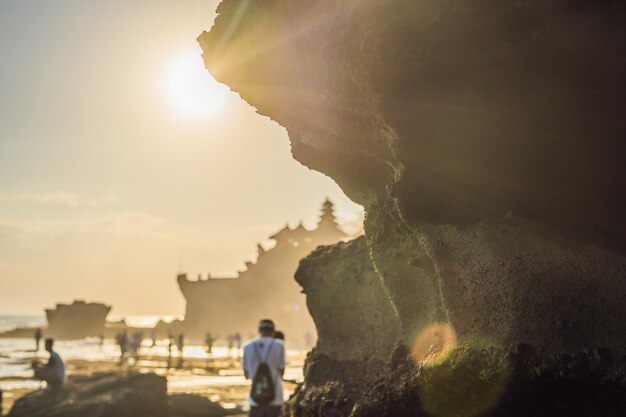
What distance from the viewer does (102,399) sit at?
12133mm

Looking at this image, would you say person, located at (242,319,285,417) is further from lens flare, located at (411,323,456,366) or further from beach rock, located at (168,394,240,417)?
beach rock, located at (168,394,240,417)

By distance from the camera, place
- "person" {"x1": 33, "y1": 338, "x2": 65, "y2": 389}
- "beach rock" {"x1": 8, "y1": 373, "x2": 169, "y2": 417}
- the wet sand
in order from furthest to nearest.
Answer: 1. the wet sand
2. "person" {"x1": 33, "y1": 338, "x2": 65, "y2": 389}
3. "beach rock" {"x1": 8, "y1": 373, "x2": 169, "y2": 417}

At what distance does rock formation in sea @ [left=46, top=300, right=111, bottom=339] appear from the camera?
11650cm

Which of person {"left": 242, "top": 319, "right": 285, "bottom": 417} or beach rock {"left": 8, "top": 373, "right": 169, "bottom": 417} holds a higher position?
person {"left": 242, "top": 319, "right": 285, "bottom": 417}

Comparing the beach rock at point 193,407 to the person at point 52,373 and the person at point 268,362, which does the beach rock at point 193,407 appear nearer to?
the person at point 52,373

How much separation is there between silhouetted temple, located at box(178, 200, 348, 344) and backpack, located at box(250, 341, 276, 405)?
6819cm

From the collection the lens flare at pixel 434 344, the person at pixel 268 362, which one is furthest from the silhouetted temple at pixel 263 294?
the person at pixel 268 362

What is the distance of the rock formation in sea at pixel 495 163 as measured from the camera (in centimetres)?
445

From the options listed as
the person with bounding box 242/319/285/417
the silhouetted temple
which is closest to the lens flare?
the person with bounding box 242/319/285/417

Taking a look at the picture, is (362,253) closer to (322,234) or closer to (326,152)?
(326,152)

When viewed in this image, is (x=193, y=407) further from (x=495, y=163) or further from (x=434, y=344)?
(x=495, y=163)

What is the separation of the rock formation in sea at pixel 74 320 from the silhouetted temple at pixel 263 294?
29.7m

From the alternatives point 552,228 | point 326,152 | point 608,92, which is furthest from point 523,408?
point 326,152

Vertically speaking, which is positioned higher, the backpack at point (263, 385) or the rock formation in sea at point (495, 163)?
the rock formation in sea at point (495, 163)
